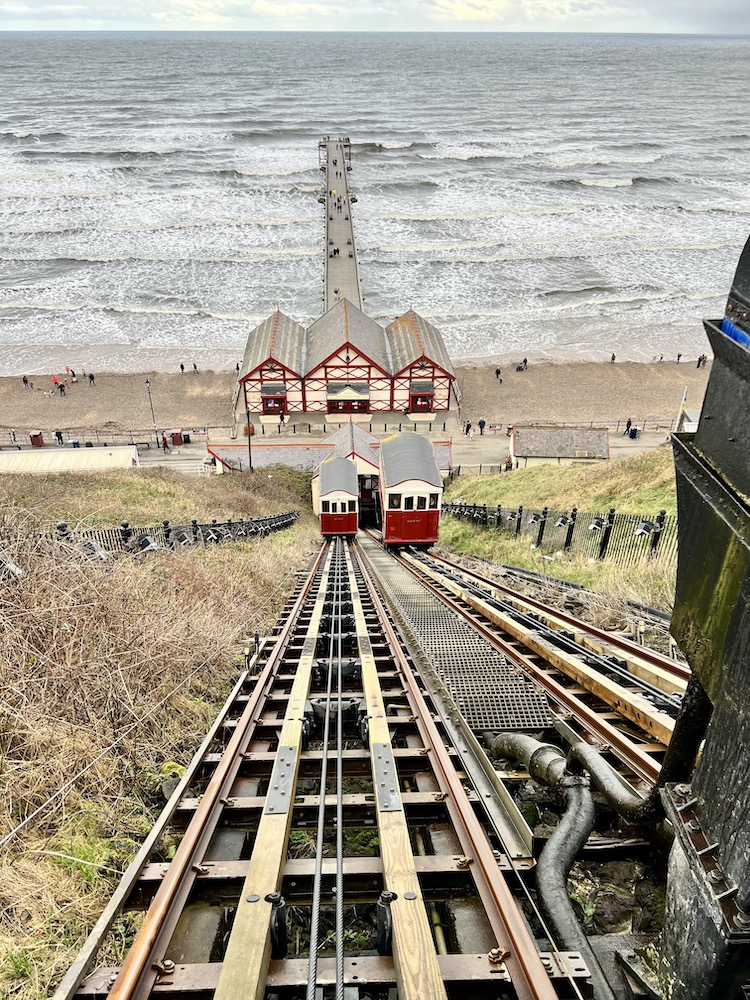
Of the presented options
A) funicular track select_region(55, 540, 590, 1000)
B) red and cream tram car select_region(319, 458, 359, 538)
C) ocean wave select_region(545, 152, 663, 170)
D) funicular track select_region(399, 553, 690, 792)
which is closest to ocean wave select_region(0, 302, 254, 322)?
red and cream tram car select_region(319, 458, 359, 538)

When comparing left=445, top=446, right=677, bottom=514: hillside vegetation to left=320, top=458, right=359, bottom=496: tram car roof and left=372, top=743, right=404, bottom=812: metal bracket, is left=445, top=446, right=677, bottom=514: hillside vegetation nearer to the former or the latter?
left=320, top=458, right=359, bottom=496: tram car roof

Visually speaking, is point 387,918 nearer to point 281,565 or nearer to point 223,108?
point 281,565

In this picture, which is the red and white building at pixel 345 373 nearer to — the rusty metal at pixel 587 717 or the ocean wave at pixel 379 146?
the rusty metal at pixel 587 717

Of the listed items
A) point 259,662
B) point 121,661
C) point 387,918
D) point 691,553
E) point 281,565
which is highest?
point 691,553

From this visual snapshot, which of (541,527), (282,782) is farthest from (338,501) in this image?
(282,782)

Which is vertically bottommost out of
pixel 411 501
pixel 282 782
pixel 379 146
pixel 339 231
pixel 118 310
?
pixel 411 501

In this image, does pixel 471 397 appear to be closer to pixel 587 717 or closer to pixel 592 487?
pixel 592 487

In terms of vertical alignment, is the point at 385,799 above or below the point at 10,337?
above

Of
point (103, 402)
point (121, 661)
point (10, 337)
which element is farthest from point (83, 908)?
point (10, 337)
